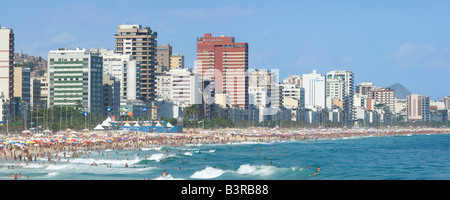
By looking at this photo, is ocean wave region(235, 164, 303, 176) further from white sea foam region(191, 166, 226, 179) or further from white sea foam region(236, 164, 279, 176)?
white sea foam region(191, 166, 226, 179)

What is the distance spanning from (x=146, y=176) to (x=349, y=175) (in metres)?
22.2

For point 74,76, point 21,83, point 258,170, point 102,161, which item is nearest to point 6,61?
point 21,83

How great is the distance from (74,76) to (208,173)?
13342 centimetres

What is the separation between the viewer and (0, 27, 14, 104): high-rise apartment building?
172m

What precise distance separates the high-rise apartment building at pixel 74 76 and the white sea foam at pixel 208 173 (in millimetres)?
126705

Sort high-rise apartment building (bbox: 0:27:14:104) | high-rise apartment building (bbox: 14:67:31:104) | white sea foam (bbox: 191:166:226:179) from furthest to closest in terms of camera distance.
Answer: high-rise apartment building (bbox: 14:67:31:104), high-rise apartment building (bbox: 0:27:14:104), white sea foam (bbox: 191:166:226:179)

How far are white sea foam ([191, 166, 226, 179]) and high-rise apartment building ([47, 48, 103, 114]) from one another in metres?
127

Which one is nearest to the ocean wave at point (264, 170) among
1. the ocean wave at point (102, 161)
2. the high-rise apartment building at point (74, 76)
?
the ocean wave at point (102, 161)

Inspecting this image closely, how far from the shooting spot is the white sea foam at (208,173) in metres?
68.4

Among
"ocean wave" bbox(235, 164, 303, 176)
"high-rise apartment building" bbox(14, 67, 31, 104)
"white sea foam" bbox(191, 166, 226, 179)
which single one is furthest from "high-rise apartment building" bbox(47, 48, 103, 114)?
"white sea foam" bbox(191, 166, 226, 179)

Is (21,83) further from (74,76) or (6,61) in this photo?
(6,61)

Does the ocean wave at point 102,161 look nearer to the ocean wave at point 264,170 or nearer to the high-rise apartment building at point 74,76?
the ocean wave at point 264,170
